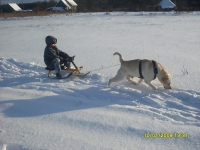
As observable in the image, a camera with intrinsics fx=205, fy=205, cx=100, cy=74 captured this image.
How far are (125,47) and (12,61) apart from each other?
4.27 metres

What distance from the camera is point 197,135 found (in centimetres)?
267

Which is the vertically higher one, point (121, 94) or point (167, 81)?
point (167, 81)

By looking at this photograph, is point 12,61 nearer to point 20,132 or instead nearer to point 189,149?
point 20,132

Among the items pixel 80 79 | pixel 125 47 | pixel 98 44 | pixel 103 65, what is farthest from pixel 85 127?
pixel 98 44

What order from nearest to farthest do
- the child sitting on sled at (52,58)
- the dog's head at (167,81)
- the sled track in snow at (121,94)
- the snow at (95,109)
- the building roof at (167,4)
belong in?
the snow at (95,109) < the sled track in snow at (121,94) < the dog's head at (167,81) < the child sitting on sled at (52,58) < the building roof at (167,4)

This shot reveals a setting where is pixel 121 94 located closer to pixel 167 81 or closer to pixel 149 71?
pixel 149 71

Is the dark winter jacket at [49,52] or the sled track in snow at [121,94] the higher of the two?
the dark winter jacket at [49,52]

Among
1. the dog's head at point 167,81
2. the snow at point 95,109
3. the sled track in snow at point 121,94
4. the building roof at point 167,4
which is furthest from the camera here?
the building roof at point 167,4
